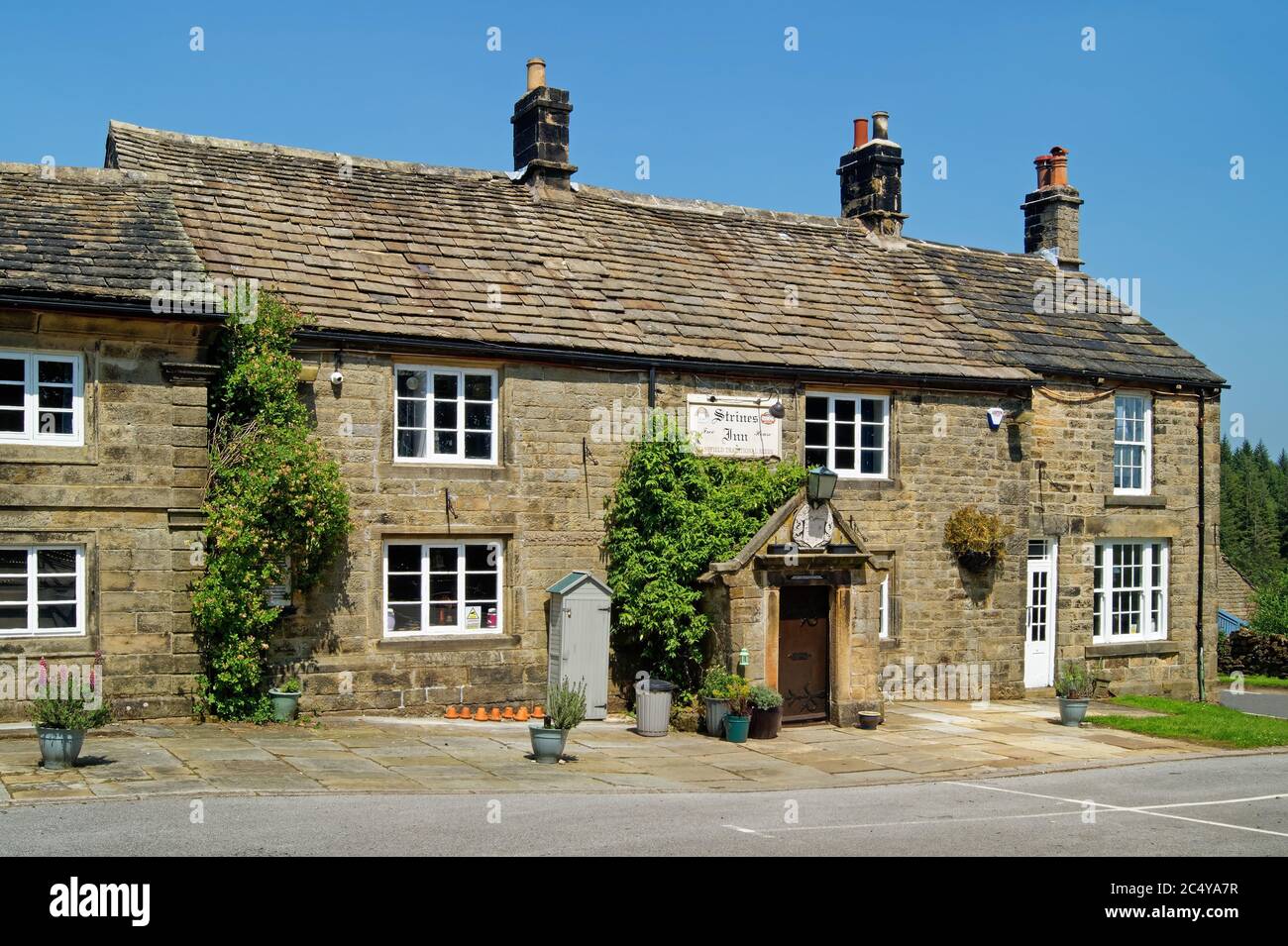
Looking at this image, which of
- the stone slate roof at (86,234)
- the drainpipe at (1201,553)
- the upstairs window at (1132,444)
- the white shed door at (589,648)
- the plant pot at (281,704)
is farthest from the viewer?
the drainpipe at (1201,553)

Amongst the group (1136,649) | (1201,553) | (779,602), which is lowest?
(1136,649)

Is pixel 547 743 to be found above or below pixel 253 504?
below

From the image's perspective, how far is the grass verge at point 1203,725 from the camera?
19236mm

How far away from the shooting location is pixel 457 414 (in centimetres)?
1859

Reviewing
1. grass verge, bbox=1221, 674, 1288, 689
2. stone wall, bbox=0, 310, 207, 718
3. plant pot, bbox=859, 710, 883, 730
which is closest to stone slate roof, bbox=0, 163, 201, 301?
stone wall, bbox=0, 310, 207, 718

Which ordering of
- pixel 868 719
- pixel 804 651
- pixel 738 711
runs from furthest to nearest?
pixel 804 651, pixel 868 719, pixel 738 711

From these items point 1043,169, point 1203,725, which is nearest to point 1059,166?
point 1043,169

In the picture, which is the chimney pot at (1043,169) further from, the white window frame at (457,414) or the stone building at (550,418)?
the white window frame at (457,414)

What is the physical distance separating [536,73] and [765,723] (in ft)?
41.1

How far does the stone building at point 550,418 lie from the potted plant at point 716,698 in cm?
56
